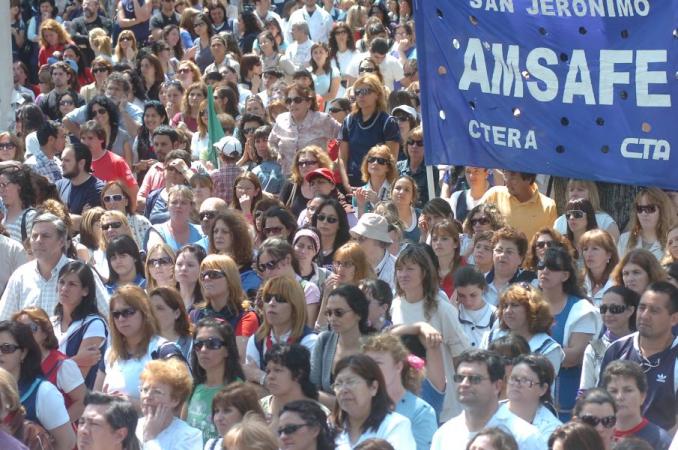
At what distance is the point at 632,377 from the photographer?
25.3 feet

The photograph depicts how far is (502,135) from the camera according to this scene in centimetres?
1062

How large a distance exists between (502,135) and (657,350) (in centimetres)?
259

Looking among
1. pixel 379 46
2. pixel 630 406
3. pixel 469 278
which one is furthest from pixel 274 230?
pixel 379 46

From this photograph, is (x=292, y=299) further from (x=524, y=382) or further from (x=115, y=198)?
(x=115, y=198)

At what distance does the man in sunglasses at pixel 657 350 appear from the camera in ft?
27.1

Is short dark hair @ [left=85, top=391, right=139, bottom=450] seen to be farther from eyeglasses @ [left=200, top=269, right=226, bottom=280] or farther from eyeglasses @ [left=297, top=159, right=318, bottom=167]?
eyeglasses @ [left=297, top=159, right=318, bottom=167]

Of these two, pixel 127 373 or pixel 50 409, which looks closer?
pixel 50 409

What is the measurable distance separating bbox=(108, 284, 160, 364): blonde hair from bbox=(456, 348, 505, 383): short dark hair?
1.95 meters

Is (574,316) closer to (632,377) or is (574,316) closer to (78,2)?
(632,377)

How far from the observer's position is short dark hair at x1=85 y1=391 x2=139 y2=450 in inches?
291

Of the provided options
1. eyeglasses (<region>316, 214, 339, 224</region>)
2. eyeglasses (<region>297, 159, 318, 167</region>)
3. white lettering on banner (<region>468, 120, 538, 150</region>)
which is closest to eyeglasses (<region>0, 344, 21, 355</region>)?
eyeglasses (<region>316, 214, 339, 224</region>)

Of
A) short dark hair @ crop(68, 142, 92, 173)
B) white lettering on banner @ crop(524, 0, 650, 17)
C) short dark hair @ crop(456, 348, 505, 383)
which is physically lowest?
short dark hair @ crop(68, 142, 92, 173)

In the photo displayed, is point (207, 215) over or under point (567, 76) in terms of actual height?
under

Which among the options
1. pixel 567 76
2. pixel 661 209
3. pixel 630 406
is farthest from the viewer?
pixel 661 209
